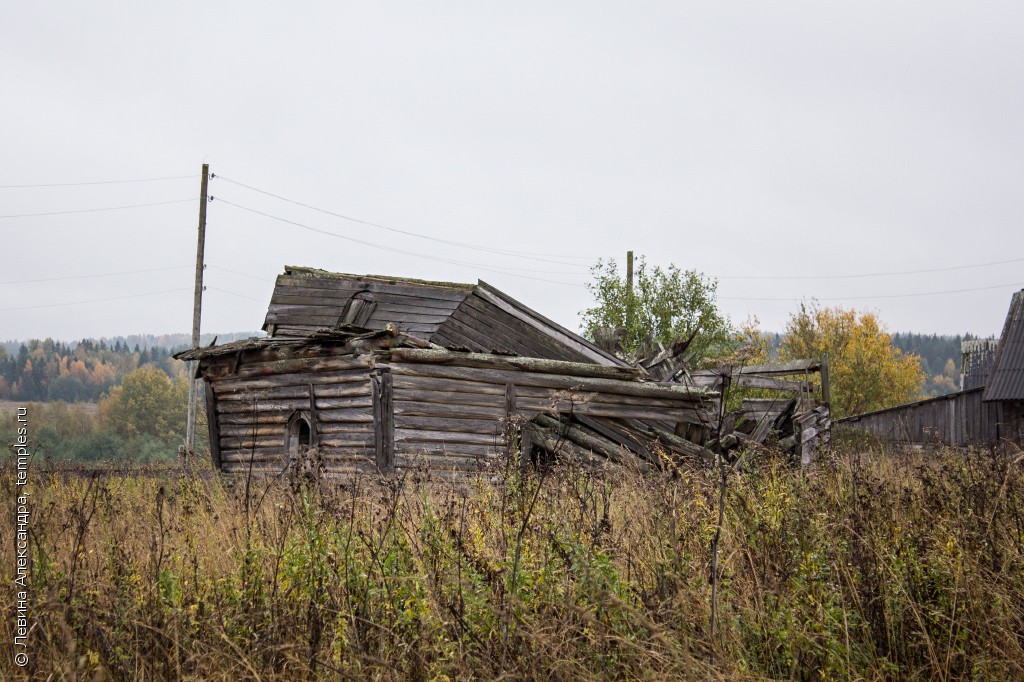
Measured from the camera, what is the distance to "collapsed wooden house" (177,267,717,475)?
12164 mm

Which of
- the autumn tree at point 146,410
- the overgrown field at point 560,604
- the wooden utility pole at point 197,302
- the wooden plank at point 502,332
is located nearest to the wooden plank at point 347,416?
the wooden plank at point 502,332

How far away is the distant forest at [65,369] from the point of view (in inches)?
3787

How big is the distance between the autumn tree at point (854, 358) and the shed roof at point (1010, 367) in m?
18.8

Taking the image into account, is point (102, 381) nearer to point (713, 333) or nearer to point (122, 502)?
point (713, 333)

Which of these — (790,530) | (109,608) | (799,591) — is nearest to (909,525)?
(790,530)

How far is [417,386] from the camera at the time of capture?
1223 centimetres

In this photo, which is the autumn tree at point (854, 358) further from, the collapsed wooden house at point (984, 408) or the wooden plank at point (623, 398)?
the wooden plank at point (623, 398)

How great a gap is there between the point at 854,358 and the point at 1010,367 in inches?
900

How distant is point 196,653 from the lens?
133 inches

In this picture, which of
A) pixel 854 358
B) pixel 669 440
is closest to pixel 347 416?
pixel 669 440

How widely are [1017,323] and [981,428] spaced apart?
323cm

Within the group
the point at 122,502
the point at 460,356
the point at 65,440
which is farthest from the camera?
the point at 65,440

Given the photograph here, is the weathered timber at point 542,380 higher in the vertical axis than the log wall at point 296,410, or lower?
higher

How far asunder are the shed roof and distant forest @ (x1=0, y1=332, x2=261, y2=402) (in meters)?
78.8
